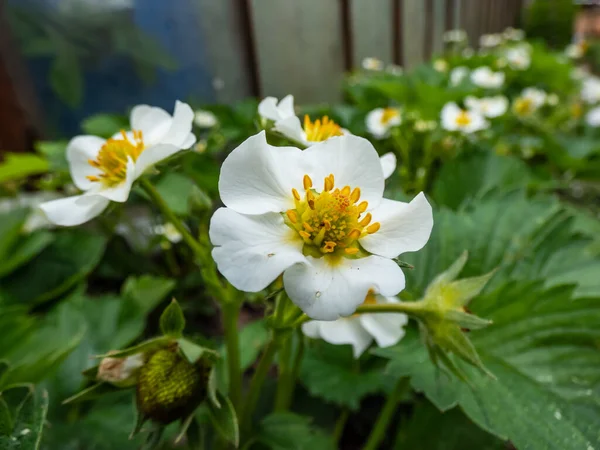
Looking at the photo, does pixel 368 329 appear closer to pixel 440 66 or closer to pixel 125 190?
pixel 125 190

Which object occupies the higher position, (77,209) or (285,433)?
(77,209)

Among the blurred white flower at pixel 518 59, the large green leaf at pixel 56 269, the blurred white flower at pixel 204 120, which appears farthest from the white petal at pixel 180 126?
the blurred white flower at pixel 518 59

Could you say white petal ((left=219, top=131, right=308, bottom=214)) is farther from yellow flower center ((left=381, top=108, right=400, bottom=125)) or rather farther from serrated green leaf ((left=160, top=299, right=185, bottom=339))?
yellow flower center ((left=381, top=108, right=400, bottom=125))

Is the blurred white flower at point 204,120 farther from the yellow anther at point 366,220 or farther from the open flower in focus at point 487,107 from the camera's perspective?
the yellow anther at point 366,220

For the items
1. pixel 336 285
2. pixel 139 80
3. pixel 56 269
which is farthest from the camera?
pixel 139 80

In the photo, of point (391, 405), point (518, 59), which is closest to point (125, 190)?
point (391, 405)

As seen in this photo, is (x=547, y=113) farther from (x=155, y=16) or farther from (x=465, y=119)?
(x=155, y=16)
